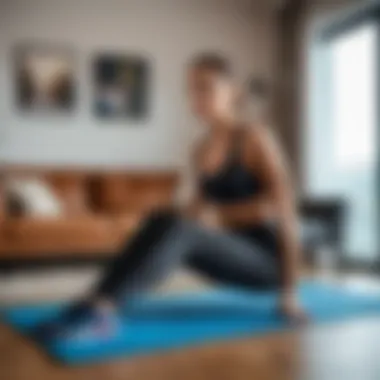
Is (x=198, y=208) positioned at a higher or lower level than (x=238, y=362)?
higher

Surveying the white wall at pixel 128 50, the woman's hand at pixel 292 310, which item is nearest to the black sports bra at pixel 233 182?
the woman's hand at pixel 292 310

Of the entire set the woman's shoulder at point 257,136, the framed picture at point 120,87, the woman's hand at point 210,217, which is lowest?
the woman's hand at point 210,217

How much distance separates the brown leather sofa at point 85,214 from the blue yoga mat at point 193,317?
0.75 m

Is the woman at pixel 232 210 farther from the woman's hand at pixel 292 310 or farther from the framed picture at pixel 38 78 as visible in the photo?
the framed picture at pixel 38 78

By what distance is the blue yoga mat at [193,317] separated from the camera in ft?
4.06

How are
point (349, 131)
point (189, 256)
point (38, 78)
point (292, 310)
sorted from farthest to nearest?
1. point (38, 78)
2. point (349, 131)
3. point (292, 310)
4. point (189, 256)

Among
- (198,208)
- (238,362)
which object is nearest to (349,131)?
(198,208)

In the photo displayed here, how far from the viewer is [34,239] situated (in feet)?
8.23

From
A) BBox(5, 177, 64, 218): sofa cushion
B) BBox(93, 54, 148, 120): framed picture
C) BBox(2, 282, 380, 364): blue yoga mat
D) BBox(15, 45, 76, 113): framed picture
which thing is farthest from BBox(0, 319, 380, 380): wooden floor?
BBox(93, 54, 148, 120): framed picture

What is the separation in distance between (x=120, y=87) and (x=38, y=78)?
384 mm

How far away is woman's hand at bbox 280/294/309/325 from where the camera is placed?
5.02 feet

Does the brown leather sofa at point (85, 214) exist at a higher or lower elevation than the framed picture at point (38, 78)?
lower

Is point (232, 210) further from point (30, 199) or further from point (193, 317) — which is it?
point (30, 199)

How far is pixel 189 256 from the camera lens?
142cm
